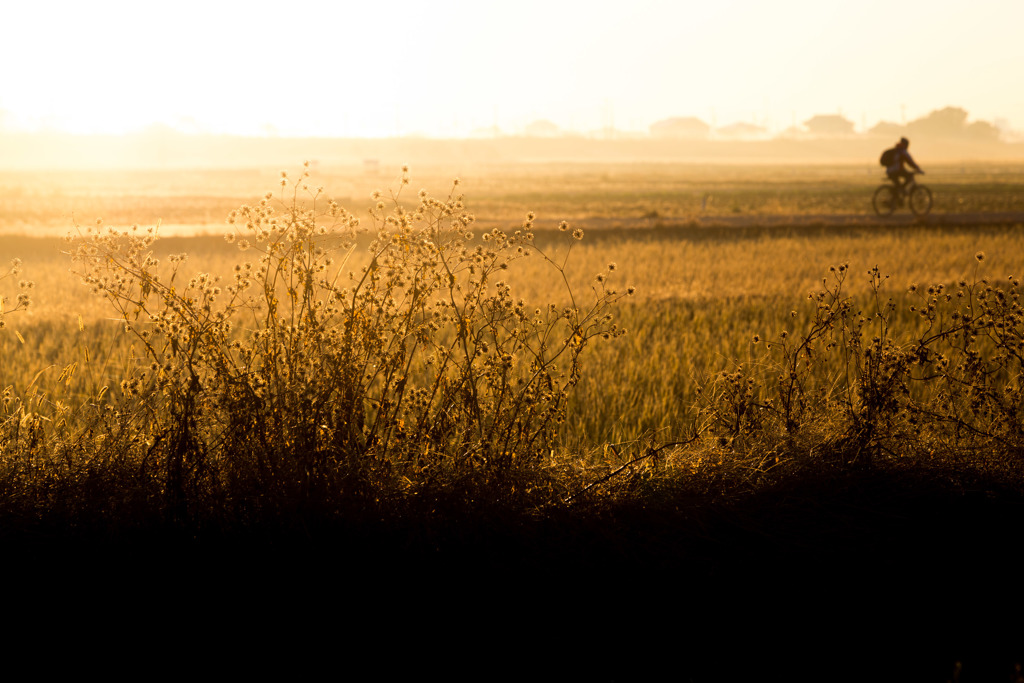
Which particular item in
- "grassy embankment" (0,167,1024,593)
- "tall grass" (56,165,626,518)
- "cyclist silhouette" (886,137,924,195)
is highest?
"cyclist silhouette" (886,137,924,195)

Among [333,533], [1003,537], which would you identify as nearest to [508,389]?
[333,533]

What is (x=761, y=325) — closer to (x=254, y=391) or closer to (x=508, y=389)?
(x=508, y=389)

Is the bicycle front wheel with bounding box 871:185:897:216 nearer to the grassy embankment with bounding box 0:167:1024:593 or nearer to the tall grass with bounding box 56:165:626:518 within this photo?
the grassy embankment with bounding box 0:167:1024:593

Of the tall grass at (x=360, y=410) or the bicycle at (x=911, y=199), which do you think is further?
the bicycle at (x=911, y=199)

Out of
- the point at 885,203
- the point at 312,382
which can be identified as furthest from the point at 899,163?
the point at 312,382

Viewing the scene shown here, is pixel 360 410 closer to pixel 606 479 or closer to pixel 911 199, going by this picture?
pixel 606 479

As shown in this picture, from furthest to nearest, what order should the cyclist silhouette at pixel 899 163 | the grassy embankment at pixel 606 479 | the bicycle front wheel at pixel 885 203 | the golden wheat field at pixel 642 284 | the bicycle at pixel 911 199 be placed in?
the bicycle front wheel at pixel 885 203 < the bicycle at pixel 911 199 < the cyclist silhouette at pixel 899 163 < the golden wheat field at pixel 642 284 < the grassy embankment at pixel 606 479

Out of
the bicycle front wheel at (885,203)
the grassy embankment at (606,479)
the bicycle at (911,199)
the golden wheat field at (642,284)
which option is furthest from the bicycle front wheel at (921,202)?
the grassy embankment at (606,479)

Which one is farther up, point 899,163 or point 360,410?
point 899,163

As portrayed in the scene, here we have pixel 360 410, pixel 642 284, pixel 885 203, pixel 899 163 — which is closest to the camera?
pixel 360 410

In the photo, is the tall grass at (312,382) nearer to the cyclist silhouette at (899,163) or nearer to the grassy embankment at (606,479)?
the grassy embankment at (606,479)

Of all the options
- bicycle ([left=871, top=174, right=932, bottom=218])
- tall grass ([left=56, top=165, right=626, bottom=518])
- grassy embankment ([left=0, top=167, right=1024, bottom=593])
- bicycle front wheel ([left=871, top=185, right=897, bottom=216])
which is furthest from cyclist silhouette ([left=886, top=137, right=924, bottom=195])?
tall grass ([left=56, top=165, right=626, bottom=518])

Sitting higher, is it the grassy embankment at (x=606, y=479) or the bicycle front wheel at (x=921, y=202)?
the bicycle front wheel at (x=921, y=202)

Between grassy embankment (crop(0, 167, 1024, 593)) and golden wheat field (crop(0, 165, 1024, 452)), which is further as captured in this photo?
golden wheat field (crop(0, 165, 1024, 452))
